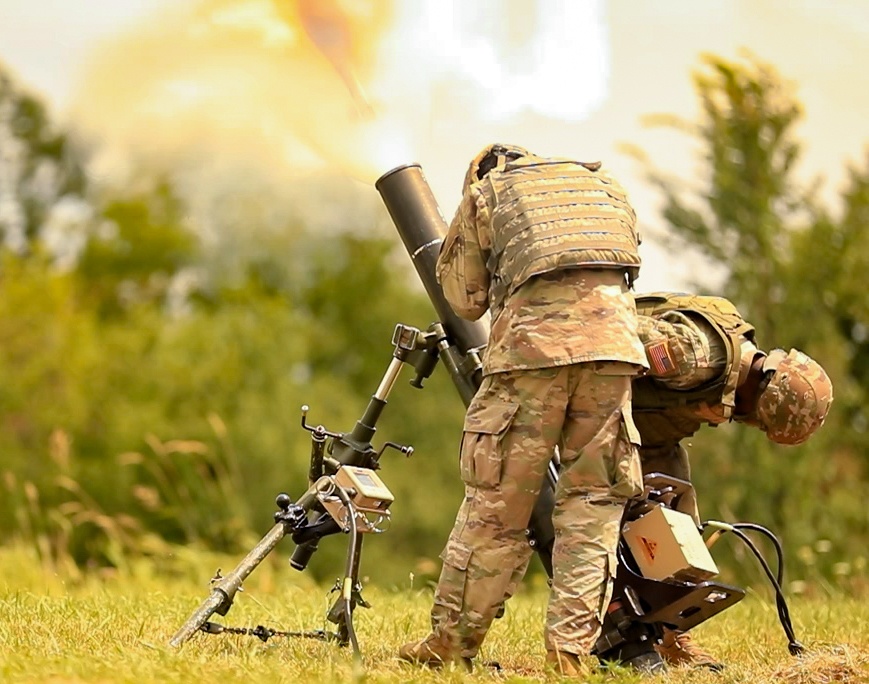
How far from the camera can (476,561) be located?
19.3 feet

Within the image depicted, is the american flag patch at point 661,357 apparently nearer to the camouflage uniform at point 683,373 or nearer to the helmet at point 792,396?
the camouflage uniform at point 683,373

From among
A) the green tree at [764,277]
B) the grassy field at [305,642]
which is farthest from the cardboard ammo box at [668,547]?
the green tree at [764,277]

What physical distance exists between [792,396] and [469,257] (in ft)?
5.36

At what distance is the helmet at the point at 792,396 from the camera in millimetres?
6465

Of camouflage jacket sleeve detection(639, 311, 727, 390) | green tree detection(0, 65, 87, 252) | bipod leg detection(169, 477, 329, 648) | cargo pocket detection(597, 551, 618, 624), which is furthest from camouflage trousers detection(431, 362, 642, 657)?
green tree detection(0, 65, 87, 252)

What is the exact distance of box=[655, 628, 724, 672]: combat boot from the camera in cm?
648

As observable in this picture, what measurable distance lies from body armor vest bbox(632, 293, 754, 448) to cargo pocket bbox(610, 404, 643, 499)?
0.66 meters

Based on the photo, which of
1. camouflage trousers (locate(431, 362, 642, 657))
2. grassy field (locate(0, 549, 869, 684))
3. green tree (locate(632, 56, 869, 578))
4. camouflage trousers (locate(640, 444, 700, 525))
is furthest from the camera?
green tree (locate(632, 56, 869, 578))

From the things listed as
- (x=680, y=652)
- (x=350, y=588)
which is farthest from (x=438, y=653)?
(x=680, y=652)

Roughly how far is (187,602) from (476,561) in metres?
2.64

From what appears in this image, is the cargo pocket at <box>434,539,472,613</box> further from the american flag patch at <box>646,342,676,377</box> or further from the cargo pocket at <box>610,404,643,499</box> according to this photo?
the american flag patch at <box>646,342,676,377</box>

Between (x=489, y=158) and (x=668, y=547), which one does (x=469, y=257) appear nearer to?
(x=489, y=158)

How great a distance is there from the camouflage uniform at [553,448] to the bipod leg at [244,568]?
2.59 feet

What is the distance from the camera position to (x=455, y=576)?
19.4 feet
